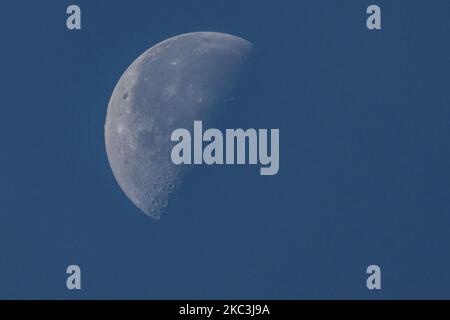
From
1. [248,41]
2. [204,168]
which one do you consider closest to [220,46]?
[248,41]

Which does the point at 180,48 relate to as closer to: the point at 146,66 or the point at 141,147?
the point at 146,66

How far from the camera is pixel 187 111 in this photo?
436 centimetres

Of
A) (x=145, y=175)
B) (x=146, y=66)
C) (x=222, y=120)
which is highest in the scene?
(x=146, y=66)

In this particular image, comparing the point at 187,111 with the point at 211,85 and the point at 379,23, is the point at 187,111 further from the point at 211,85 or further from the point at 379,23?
the point at 379,23

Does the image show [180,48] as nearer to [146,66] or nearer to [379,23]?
[146,66]

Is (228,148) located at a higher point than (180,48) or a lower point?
lower

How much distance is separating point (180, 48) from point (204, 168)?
77 cm

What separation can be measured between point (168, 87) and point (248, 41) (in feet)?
2.08

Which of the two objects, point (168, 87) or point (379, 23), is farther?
point (379, 23)

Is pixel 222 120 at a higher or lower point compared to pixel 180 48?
lower

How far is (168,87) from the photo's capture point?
4.37 metres

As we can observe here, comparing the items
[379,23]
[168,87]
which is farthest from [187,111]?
[379,23]

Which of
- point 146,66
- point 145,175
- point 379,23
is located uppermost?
point 379,23

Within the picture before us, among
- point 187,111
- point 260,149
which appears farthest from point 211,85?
point 260,149
